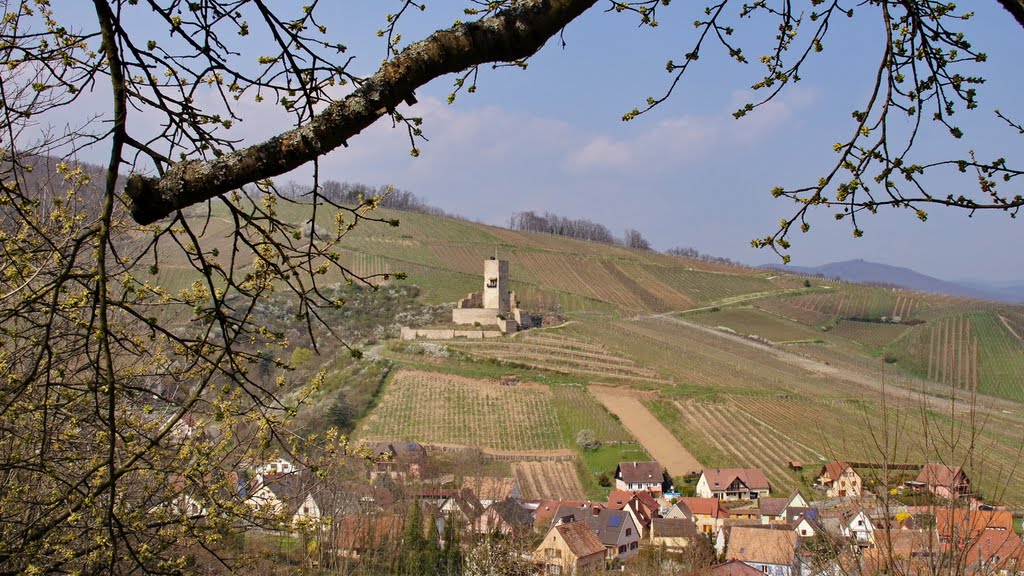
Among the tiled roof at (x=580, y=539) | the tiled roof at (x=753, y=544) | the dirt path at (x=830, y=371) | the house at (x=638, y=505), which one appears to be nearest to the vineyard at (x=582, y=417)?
the house at (x=638, y=505)

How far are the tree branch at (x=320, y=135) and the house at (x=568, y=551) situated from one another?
19038 millimetres

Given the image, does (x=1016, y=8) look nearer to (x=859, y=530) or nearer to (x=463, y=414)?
(x=859, y=530)

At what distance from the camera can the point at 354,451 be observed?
440cm

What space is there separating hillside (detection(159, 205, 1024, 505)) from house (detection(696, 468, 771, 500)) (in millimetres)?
1103

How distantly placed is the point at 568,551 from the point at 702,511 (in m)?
9.33

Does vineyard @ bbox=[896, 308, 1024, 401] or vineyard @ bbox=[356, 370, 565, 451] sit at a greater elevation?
vineyard @ bbox=[896, 308, 1024, 401]

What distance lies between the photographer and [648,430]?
39.1 m

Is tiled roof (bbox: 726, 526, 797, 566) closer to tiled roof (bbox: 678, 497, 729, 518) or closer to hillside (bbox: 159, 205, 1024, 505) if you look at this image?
hillside (bbox: 159, 205, 1024, 505)

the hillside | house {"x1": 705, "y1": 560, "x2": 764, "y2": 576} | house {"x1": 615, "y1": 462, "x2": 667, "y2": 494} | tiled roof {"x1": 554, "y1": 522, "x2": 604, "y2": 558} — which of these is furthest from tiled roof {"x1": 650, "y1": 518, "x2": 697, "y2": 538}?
house {"x1": 705, "y1": 560, "x2": 764, "y2": 576}

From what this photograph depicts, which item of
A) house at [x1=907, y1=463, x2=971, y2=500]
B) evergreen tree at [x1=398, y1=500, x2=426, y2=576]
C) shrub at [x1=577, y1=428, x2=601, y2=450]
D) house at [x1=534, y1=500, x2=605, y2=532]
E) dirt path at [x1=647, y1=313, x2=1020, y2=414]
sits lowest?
house at [x1=534, y1=500, x2=605, y2=532]

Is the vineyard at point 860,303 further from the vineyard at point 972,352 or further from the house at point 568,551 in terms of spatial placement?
the house at point 568,551

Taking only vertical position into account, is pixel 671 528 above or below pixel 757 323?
below

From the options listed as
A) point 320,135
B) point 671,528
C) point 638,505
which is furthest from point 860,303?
point 320,135

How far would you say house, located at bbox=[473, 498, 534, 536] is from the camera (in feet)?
71.7
